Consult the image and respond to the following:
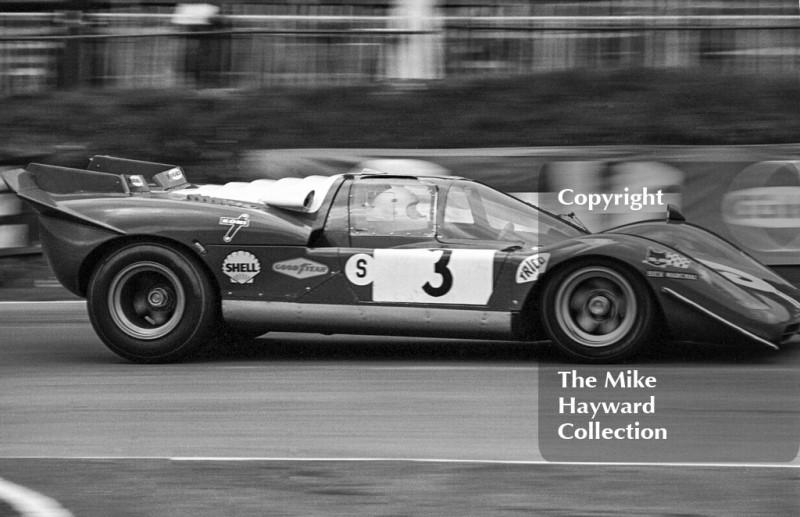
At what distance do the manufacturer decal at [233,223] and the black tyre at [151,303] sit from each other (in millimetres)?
260

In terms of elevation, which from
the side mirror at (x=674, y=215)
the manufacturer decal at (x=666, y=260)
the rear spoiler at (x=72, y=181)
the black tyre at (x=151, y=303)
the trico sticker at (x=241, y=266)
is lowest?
the black tyre at (x=151, y=303)

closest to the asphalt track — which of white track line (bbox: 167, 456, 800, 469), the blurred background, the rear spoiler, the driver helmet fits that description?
white track line (bbox: 167, 456, 800, 469)

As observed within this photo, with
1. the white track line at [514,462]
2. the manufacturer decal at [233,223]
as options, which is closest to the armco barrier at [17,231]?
the manufacturer decal at [233,223]

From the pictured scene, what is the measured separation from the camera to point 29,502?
391 cm

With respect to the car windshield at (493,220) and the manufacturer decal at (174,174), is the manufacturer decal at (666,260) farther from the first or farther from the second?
the manufacturer decal at (174,174)

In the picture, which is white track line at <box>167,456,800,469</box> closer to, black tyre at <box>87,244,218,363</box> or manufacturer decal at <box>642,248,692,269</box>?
manufacturer decal at <box>642,248,692,269</box>

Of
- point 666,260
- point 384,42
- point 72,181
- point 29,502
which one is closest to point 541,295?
point 666,260

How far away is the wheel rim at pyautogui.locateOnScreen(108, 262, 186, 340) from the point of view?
21.4ft

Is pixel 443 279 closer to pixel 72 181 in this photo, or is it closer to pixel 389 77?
pixel 72 181

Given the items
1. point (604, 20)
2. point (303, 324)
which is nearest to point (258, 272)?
point (303, 324)

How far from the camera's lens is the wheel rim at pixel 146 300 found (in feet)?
21.4

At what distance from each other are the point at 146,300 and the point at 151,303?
0.05 metres

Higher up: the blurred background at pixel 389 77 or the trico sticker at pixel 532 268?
the blurred background at pixel 389 77

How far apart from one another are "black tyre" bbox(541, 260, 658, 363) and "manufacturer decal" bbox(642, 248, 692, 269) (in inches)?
4.8
